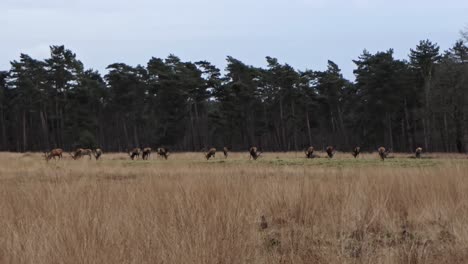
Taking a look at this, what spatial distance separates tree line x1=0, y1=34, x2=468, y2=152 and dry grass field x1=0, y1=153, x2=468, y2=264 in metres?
44.0

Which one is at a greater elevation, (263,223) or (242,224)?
(242,224)

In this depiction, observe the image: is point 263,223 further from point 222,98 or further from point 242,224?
point 222,98

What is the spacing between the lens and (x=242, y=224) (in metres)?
4.02

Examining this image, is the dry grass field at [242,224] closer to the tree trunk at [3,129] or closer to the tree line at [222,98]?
the tree line at [222,98]

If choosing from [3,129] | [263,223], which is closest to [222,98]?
[3,129]

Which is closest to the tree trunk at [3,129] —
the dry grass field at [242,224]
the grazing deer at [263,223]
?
the dry grass field at [242,224]

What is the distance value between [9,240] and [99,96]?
58629mm

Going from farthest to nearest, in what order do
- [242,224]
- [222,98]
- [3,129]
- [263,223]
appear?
[3,129], [222,98], [263,223], [242,224]

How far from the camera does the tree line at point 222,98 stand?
163 ft

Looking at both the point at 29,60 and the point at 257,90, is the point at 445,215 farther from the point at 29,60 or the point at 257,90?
the point at 29,60

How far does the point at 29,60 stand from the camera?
58438 mm

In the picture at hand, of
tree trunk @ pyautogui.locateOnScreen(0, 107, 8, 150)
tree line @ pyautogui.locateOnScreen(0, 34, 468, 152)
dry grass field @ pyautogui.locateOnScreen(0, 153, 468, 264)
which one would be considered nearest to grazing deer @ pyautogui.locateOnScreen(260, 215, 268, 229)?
dry grass field @ pyautogui.locateOnScreen(0, 153, 468, 264)

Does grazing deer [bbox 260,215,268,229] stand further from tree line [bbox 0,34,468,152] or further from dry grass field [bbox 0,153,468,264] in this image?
tree line [bbox 0,34,468,152]

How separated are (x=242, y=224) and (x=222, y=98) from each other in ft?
170
